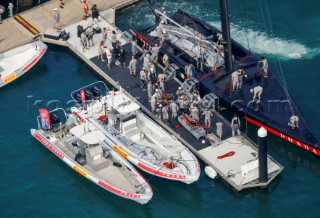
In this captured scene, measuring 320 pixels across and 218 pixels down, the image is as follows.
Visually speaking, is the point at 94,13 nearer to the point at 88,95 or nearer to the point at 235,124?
the point at 88,95

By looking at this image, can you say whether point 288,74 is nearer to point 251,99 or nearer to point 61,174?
point 251,99

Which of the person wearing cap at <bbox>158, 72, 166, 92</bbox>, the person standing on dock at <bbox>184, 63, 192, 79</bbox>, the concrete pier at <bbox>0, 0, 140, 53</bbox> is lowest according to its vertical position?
the person wearing cap at <bbox>158, 72, 166, 92</bbox>

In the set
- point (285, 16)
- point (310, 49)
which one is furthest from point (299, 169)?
point (285, 16)

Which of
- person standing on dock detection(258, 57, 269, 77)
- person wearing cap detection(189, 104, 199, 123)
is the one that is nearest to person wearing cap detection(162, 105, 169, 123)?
person wearing cap detection(189, 104, 199, 123)

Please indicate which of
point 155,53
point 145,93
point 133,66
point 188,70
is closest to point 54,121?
point 145,93

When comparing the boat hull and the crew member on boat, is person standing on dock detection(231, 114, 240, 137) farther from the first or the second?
the boat hull

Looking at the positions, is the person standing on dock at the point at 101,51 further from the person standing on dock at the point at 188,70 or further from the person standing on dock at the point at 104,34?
the person standing on dock at the point at 188,70
